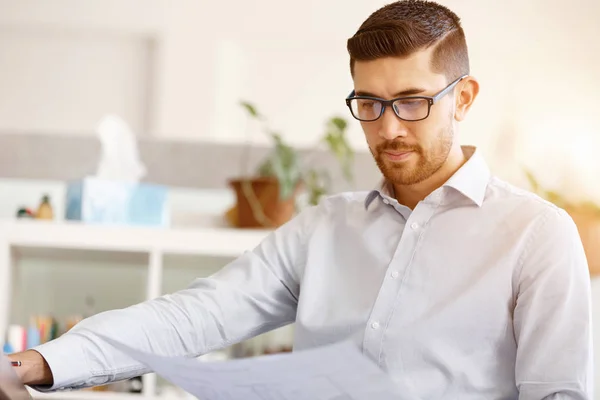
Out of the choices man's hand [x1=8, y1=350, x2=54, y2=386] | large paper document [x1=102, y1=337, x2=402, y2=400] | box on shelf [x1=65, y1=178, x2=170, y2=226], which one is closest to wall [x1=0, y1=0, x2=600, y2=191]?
box on shelf [x1=65, y1=178, x2=170, y2=226]

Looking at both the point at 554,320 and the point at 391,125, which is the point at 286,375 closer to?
the point at 554,320

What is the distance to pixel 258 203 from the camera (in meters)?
2.86

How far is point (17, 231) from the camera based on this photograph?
9.06ft

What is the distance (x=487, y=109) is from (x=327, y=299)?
7.05 feet

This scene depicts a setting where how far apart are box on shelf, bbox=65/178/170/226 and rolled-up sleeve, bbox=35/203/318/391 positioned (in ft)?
4.58

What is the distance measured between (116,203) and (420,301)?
1.71 meters

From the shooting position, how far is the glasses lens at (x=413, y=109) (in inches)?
54.1

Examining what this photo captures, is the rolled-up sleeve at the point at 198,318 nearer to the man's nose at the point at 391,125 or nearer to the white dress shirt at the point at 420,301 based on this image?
the white dress shirt at the point at 420,301

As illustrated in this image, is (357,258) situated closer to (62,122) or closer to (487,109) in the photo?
(487,109)

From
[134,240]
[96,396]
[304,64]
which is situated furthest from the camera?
[304,64]

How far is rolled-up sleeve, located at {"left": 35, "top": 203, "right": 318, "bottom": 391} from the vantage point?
47.8 inches

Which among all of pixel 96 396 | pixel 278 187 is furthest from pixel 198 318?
pixel 278 187

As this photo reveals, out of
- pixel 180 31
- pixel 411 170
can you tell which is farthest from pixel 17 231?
pixel 411 170

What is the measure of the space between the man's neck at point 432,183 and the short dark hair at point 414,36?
0.45ft
